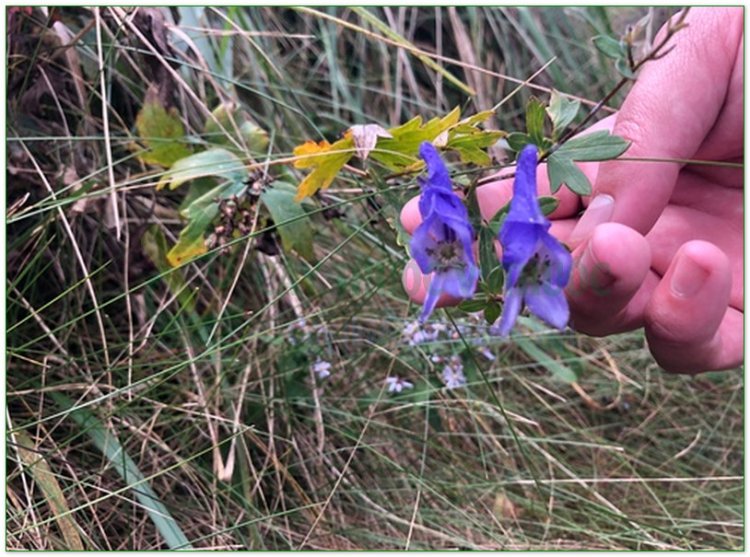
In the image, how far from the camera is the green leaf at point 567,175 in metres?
0.61

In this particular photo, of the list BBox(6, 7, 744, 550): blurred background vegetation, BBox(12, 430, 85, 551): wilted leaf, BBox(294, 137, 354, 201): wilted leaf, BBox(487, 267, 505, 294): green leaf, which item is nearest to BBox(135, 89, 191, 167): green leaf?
BBox(6, 7, 744, 550): blurred background vegetation

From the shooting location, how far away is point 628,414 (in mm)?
1363

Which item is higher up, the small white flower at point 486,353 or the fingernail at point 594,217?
the fingernail at point 594,217

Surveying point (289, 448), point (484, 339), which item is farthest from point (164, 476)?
point (484, 339)

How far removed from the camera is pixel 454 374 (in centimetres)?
111

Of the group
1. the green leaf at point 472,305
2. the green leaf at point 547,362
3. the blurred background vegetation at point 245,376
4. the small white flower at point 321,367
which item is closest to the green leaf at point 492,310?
the green leaf at point 472,305

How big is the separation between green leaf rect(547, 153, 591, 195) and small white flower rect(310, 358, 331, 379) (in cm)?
51

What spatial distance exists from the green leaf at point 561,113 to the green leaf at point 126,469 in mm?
536

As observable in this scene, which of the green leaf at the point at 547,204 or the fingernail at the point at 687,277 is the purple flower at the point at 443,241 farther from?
the fingernail at the point at 687,277

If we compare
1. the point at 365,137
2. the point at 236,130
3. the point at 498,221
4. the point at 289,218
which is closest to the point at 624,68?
the point at 498,221

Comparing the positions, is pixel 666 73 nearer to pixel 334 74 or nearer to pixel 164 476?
pixel 164 476

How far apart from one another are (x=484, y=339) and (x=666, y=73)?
0.50m

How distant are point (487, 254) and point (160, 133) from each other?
0.57 metres

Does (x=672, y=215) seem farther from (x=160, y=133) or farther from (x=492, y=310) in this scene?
(x=160, y=133)
